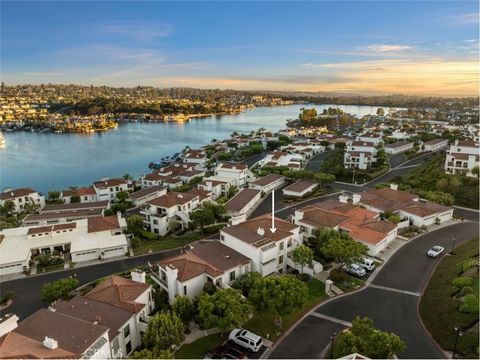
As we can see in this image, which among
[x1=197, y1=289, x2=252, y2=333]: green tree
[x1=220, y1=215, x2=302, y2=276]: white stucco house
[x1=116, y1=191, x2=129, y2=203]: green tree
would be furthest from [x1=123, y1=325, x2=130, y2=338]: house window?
[x1=116, y1=191, x2=129, y2=203]: green tree

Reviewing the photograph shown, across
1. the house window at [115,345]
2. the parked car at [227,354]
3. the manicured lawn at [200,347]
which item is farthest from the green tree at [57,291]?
the parked car at [227,354]

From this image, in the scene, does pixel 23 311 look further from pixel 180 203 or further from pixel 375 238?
pixel 375 238

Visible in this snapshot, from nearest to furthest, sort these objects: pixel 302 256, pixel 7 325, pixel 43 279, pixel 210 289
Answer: pixel 7 325 → pixel 210 289 → pixel 302 256 → pixel 43 279

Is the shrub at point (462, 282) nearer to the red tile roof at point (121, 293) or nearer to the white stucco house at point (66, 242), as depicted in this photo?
the red tile roof at point (121, 293)

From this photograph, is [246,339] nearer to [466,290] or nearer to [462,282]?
[466,290]

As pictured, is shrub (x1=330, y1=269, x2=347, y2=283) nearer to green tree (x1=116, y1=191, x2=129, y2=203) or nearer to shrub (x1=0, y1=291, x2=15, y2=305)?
shrub (x1=0, y1=291, x2=15, y2=305)

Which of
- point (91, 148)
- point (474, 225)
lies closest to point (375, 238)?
point (474, 225)

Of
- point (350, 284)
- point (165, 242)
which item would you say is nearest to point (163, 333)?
point (350, 284)
